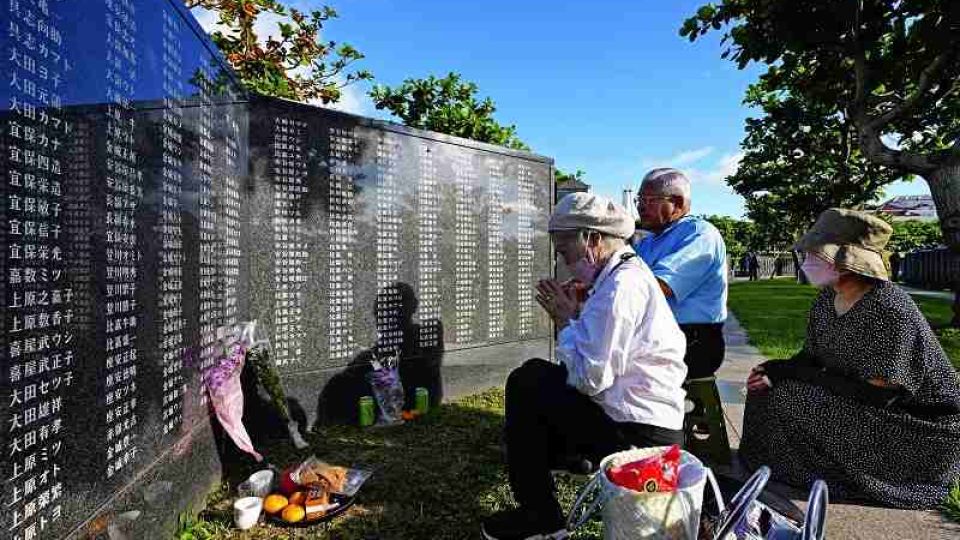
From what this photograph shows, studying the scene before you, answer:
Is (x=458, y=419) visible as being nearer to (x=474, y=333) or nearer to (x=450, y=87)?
(x=474, y=333)

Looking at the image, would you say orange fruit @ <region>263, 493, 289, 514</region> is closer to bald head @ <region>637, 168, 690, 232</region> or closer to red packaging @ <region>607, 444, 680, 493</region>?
red packaging @ <region>607, 444, 680, 493</region>

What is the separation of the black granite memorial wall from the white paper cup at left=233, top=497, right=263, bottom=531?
305 millimetres

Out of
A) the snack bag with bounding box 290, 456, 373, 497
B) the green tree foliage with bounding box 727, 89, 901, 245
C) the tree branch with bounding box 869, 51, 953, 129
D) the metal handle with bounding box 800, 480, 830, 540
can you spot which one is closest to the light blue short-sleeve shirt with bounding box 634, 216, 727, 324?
the metal handle with bounding box 800, 480, 830, 540

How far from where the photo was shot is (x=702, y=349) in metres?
3.43

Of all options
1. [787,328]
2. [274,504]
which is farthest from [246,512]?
[787,328]

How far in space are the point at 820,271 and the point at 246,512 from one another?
3.54 metres

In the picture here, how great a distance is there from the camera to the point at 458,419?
4816 mm

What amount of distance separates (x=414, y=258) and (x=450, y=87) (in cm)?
509

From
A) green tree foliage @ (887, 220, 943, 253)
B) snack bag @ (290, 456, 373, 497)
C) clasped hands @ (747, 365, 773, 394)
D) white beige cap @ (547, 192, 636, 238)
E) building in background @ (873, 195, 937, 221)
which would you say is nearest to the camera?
white beige cap @ (547, 192, 636, 238)

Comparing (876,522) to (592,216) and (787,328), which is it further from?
(787,328)

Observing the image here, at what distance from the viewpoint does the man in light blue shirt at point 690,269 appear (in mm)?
3389

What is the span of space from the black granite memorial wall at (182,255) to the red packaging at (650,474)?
200 centimetres

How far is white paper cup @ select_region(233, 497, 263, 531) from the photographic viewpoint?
283cm

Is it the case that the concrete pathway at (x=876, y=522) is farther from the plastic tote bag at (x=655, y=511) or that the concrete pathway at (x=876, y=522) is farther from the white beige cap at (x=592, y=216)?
the white beige cap at (x=592, y=216)
